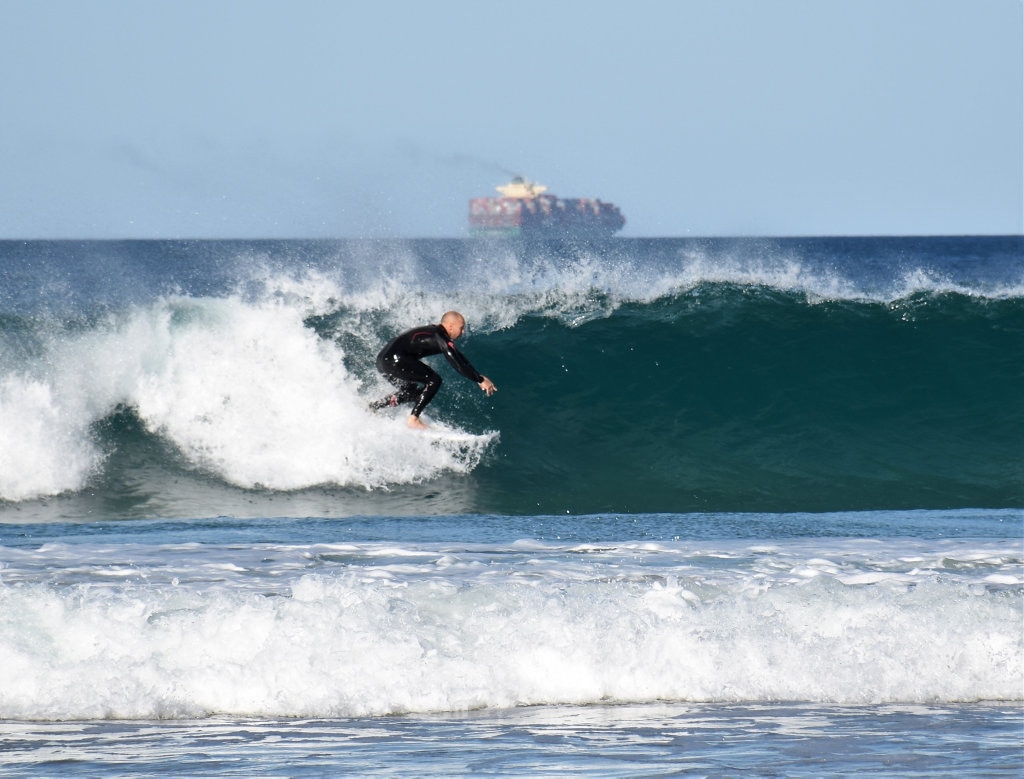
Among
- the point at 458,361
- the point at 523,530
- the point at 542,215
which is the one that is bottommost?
the point at 523,530

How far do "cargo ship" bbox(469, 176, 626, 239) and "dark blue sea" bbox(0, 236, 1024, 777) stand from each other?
8197 centimetres

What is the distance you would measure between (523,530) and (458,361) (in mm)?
1677

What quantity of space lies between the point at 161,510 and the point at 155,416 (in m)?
2.24

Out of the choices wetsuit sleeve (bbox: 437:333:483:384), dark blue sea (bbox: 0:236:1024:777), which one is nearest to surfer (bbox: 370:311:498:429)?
wetsuit sleeve (bbox: 437:333:483:384)

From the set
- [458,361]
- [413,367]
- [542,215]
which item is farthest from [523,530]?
[542,215]

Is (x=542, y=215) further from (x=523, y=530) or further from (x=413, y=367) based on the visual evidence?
(x=523, y=530)

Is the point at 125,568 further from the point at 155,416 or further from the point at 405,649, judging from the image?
the point at 155,416

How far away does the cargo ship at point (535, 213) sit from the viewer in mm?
98500

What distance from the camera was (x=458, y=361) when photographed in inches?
379

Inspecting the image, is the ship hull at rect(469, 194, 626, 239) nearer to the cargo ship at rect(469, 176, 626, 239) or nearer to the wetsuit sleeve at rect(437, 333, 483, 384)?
the cargo ship at rect(469, 176, 626, 239)

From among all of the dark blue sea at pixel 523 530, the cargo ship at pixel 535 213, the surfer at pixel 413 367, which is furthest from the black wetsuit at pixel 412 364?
the cargo ship at pixel 535 213

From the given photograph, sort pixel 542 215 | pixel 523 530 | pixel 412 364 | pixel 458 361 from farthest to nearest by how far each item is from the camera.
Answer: pixel 542 215, pixel 412 364, pixel 458 361, pixel 523 530

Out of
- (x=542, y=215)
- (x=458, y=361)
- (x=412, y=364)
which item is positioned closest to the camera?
(x=458, y=361)

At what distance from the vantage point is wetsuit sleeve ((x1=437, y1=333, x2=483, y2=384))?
927cm
